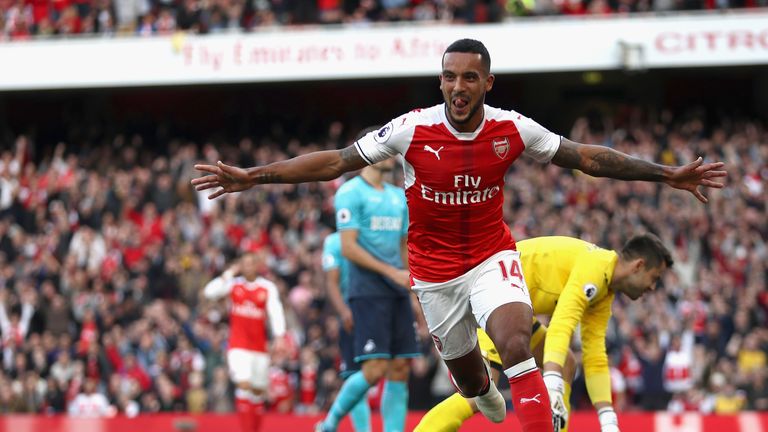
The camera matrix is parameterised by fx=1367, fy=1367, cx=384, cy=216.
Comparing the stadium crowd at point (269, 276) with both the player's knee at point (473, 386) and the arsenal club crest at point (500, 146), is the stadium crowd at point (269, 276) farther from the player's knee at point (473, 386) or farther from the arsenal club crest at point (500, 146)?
the arsenal club crest at point (500, 146)

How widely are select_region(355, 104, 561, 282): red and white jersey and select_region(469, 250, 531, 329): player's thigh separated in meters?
0.07

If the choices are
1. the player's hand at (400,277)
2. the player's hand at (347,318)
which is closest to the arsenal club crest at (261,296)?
the player's hand at (347,318)

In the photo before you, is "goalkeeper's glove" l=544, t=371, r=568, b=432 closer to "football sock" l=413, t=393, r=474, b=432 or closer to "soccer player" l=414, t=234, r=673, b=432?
"soccer player" l=414, t=234, r=673, b=432

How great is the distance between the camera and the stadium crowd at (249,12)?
24.5 meters

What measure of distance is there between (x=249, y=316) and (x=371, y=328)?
366cm

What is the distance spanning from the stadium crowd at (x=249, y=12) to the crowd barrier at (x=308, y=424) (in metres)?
A: 12.5

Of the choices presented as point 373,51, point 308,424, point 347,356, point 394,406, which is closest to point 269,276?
point 373,51

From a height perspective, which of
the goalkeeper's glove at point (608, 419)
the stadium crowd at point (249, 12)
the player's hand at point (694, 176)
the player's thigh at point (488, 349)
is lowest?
the goalkeeper's glove at point (608, 419)

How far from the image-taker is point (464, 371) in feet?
25.0

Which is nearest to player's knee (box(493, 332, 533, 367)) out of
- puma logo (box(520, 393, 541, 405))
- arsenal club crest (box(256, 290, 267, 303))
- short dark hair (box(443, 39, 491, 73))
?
puma logo (box(520, 393, 541, 405))

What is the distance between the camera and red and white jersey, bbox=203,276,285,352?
538 inches

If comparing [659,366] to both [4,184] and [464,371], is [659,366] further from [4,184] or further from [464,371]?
[4,184]

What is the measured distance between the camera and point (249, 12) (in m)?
25.6

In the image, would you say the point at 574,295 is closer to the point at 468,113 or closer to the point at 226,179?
the point at 468,113
